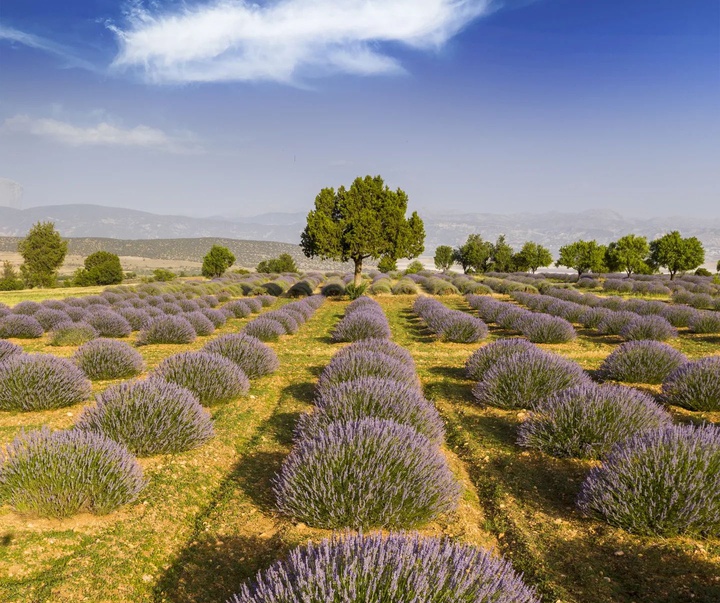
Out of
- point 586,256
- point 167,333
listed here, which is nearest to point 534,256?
point 586,256

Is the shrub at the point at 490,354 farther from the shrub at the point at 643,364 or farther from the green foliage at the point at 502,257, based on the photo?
the green foliage at the point at 502,257

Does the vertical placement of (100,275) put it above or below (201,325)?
above

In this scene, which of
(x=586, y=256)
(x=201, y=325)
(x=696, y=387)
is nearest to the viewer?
(x=696, y=387)

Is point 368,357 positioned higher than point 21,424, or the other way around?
point 368,357

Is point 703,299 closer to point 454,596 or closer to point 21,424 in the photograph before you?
point 454,596

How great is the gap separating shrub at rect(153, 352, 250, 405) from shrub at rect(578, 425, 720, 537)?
5.41m

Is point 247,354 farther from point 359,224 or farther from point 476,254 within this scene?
point 476,254

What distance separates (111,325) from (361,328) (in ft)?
26.6

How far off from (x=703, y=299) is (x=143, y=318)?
24067 mm

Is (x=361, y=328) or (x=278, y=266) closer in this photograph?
(x=361, y=328)

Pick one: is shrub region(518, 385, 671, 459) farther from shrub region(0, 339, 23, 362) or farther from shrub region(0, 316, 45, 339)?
shrub region(0, 316, 45, 339)

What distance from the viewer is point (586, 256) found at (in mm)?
50594

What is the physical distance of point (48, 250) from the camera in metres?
38.7

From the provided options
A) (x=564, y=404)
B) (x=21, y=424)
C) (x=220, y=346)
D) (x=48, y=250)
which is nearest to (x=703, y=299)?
(x=564, y=404)
